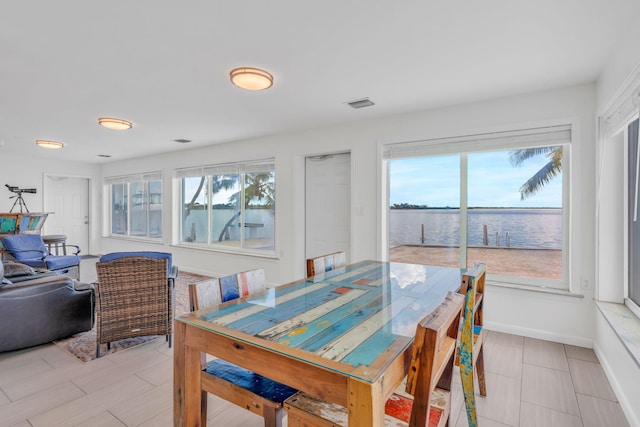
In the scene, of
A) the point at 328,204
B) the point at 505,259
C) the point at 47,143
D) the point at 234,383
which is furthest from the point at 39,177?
the point at 505,259

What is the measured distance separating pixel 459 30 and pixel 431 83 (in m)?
0.82

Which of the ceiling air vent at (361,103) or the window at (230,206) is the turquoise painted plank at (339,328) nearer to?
the ceiling air vent at (361,103)

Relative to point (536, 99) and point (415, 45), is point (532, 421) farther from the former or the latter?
point (536, 99)

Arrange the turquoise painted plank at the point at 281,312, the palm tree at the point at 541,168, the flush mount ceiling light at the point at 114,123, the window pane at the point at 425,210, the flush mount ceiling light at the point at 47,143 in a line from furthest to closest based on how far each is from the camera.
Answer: the flush mount ceiling light at the point at 47,143, the flush mount ceiling light at the point at 114,123, the window pane at the point at 425,210, the palm tree at the point at 541,168, the turquoise painted plank at the point at 281,312

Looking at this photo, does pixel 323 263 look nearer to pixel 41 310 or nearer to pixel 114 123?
pixel 41 310

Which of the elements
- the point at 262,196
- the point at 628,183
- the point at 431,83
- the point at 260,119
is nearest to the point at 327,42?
the point at 431,83

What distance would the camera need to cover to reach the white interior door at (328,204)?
422 centimetres

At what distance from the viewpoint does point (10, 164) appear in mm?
6258

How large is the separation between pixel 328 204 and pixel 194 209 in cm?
296

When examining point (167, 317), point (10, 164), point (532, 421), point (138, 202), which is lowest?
point (532, 421)

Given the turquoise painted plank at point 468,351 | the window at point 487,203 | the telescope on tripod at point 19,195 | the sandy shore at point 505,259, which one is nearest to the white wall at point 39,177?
the telescope on tripod at point 19,195

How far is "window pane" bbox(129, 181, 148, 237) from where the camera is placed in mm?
6827

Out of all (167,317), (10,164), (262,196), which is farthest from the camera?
(10,164)

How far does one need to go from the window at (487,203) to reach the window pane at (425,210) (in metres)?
0.01
